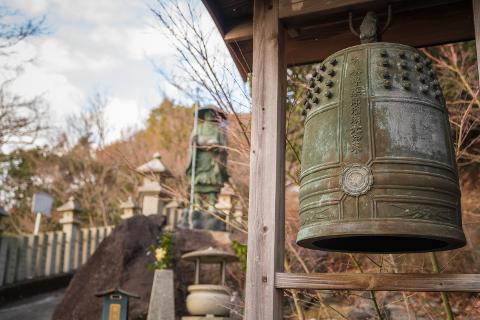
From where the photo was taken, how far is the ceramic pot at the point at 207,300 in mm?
6875

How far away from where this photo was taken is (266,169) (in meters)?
2.68

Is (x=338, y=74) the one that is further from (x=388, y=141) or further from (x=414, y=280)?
(x=414, y=280)

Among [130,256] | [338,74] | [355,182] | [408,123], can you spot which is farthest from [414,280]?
[130,256]

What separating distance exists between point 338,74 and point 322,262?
18.8 feet

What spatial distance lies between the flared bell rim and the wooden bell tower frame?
0.19m

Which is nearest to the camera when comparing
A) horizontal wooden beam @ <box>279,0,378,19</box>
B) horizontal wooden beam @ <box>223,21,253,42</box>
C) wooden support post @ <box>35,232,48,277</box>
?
horizontal wooden beam @ <box>279,0,378,19</box>

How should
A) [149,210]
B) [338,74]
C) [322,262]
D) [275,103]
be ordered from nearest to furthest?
1. [338,74]
2. [275,103]
3. [322,262]
4. [149,210]

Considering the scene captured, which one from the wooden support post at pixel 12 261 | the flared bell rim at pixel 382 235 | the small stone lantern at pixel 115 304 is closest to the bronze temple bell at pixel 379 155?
the flared bell rim at pixel 382 235

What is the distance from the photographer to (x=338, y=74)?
8.23 feet

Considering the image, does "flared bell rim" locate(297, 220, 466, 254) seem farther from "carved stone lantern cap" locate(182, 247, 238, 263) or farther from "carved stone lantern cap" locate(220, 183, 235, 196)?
"carved stone lantern cap" locate(220, 183, 235, 196)

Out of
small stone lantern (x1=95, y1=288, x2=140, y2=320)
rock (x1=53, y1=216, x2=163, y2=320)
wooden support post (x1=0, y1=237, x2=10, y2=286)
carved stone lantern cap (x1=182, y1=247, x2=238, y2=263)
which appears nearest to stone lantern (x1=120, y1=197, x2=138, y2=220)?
rock (x1=53, y1=216, x2=163, y2=320)

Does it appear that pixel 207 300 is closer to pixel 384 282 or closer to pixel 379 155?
pixel 384 282

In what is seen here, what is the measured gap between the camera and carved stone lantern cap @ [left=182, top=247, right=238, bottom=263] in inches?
273

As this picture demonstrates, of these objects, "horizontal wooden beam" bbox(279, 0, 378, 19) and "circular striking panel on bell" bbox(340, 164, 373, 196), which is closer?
"circular striking panel on bell" bbox(340, 164, 373, 196)
